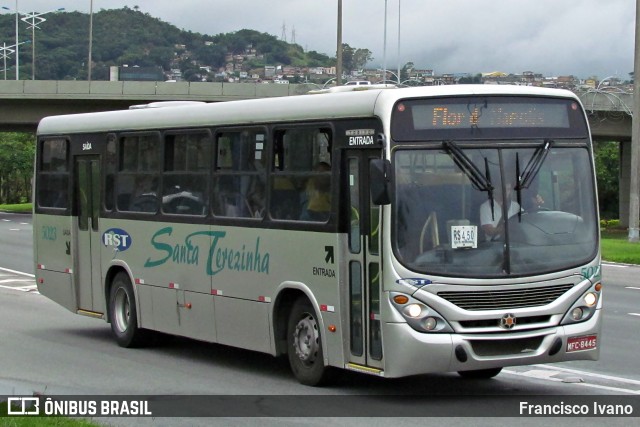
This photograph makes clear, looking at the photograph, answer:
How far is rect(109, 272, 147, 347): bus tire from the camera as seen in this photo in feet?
51.5

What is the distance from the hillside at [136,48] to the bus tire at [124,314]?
391ft

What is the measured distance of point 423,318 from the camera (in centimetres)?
1059

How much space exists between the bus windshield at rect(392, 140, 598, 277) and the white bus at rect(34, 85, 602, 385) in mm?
12

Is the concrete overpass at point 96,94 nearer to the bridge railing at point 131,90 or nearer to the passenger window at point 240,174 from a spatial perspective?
the bridge railing at point 131,90

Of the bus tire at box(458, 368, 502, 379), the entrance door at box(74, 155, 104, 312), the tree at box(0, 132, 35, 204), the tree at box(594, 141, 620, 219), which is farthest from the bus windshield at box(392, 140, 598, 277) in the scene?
the tree at box(0, 132, 35, 204)

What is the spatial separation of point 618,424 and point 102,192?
849 centimetres

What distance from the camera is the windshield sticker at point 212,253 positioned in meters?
12.9

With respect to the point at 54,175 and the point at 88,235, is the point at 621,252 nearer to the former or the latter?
the point at 54,175

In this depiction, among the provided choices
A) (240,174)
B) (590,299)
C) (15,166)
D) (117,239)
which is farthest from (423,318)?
(15,166)

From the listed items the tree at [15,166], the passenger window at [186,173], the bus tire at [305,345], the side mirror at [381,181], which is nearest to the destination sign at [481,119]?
the side mirror at [381,181]

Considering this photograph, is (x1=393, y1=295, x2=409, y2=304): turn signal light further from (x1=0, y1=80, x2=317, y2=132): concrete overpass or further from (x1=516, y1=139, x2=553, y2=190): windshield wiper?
(x1=0, y1=80, x2=317, y2=132): concrete overpass

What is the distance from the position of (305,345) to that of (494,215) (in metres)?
2.43

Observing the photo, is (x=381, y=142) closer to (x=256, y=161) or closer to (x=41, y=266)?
(x=256, y=161)

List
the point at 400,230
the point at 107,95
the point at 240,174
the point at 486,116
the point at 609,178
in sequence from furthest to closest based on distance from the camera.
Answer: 1. the point at 609,178
2. the point at 107,95
3. the point at 240,174
4. the point at 486,116
5. the point at 400,230
